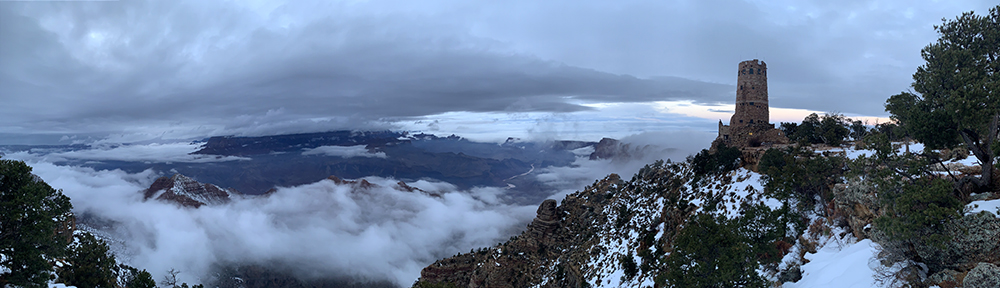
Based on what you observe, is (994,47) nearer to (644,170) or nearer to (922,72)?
(922,72)

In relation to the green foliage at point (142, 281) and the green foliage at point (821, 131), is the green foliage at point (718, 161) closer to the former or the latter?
the green foliage at point (821, 131)

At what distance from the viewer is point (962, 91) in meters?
18.5

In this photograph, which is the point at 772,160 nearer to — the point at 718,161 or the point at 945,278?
the point at 718,161

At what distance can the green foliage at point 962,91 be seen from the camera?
18.0 meters

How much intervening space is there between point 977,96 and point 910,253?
8.36 metres

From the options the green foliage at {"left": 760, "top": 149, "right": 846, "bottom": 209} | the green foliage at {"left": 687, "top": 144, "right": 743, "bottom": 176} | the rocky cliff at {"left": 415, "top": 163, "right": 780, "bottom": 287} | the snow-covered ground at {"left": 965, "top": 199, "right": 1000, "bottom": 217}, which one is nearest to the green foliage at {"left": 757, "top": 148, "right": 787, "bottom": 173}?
the rocky cliff at {"left": 415, "top": 163, "right": 780, "bottom": 287}

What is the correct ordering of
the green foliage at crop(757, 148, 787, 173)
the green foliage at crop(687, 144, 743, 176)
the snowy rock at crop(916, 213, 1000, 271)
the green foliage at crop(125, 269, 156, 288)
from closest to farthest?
the snowy rock at crop(916, 213, 1000, 271) < the green foliage at crop(125, 269, 156, 288) < the green foliage at crop(757, 148, 787, 173) < the green foliage at crop(687, 144, 743, 176)

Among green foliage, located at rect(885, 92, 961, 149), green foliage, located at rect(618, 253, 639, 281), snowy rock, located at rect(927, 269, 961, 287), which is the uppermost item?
green foliage, located at rect(885, 92, 961, 149)

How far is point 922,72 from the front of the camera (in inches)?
827

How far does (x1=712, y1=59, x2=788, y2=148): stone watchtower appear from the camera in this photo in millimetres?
52750

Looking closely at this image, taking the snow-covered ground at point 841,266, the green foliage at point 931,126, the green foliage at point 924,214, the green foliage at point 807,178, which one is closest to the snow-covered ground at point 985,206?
the green foliage at point 924,214

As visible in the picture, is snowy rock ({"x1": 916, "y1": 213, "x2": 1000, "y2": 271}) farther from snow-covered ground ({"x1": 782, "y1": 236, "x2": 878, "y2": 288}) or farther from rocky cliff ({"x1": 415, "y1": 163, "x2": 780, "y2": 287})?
rocky cliff ({"x1": 415, "y1": 163, "x2": 780, "y2": 287})

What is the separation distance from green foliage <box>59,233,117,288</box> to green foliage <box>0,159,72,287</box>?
1480 cm

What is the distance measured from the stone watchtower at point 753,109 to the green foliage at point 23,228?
6906 cm
